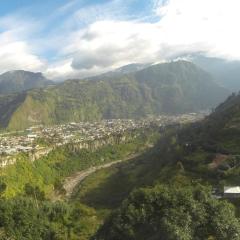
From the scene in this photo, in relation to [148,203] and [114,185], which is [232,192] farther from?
[114,185]

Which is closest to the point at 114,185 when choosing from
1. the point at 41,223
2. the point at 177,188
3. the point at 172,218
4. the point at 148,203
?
the point at 41,223

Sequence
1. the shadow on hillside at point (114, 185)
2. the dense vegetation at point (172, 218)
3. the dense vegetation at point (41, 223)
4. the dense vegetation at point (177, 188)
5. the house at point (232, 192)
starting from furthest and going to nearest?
the shadow on hillside at point (114, 185)
the house at point (232, 192)
the dense vegetation at point (41, 223)
the dense vegetation at point (177, 188)
the dense vegetation at point (172, 218)

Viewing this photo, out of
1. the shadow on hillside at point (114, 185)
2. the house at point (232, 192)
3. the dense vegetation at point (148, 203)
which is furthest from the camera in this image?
the shadow on hillside at point (114, 185)

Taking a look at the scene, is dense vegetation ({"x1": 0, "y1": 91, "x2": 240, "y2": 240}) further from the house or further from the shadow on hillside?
the house

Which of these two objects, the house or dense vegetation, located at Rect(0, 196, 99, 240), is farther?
the house

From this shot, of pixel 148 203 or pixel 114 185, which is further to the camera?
pixel 114 185

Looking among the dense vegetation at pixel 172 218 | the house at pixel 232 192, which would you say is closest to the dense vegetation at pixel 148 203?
the dense vegetation at pixel 172 218

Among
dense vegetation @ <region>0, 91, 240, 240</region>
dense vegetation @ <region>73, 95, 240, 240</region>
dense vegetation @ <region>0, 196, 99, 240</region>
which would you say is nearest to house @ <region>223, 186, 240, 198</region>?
dense vegetation @ <region>0, 91, 240, 240</region>

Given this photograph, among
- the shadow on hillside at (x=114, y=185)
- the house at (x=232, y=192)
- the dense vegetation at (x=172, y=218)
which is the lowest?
the shadow on hillside at (x=114, y=185)

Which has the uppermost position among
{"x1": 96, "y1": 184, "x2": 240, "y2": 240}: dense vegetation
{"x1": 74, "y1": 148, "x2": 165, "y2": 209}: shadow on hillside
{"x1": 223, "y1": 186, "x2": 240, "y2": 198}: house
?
{"x1": 96, "y1": 184, "x2": 240, "y2": 240}: dense vegetation

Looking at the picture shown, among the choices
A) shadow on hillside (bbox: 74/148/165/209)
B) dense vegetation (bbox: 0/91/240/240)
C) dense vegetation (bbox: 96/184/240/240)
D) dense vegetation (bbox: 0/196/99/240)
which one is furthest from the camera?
shadow on hillside (bbox: 74/148/165/209)

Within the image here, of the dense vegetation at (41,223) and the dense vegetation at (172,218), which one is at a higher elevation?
the dense vegetation at (172,218)

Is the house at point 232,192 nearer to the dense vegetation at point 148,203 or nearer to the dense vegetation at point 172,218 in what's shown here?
the dense vegetation at point 148,203
